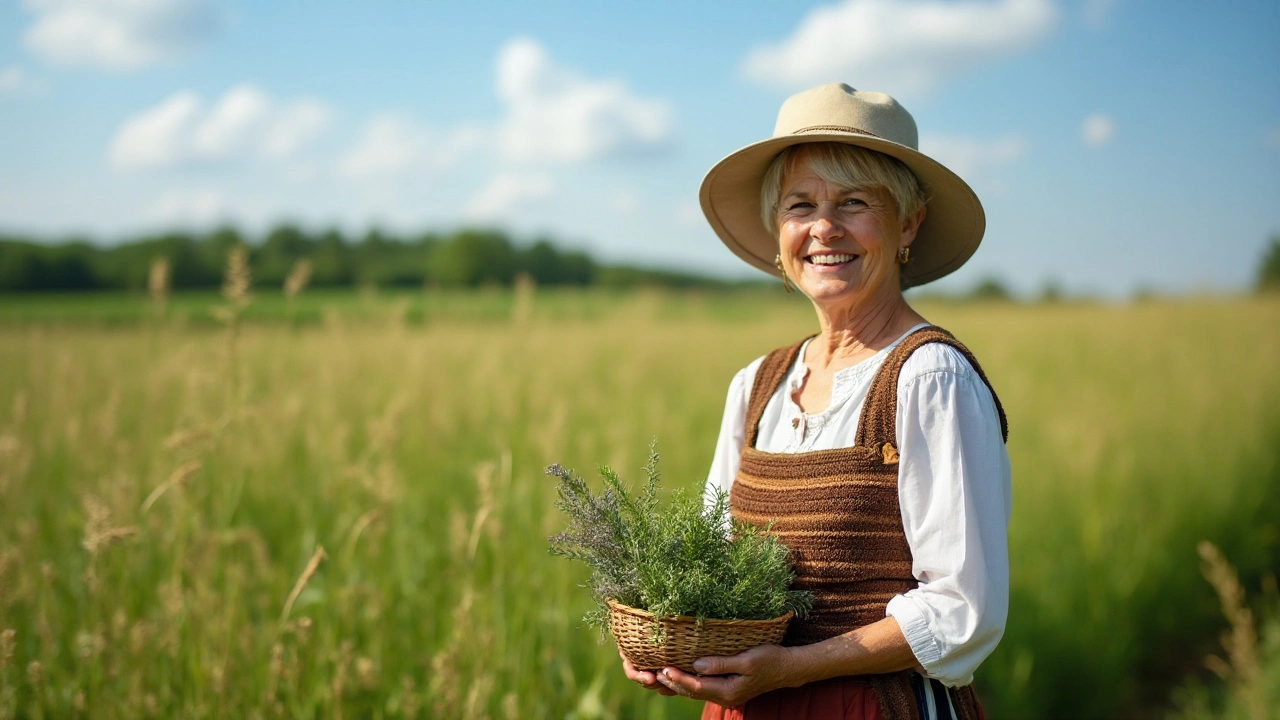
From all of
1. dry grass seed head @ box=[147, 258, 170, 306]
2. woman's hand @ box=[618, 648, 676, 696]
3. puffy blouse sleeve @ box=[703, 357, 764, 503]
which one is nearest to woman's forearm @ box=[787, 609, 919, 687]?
woman's hand @ box=[618, 648, 676, 696]

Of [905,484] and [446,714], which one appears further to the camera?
[446,714]

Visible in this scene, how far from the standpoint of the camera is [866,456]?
66.1 inches

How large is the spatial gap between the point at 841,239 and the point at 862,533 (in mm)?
632

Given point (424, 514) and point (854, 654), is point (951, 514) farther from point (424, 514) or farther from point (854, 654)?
point (424, 514)

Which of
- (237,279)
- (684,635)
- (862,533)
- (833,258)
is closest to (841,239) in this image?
(833,258)

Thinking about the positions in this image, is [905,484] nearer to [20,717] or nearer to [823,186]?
[823,186]

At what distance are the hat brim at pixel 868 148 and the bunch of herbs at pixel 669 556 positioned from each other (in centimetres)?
80

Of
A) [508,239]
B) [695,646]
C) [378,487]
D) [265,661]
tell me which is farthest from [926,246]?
[508,239]

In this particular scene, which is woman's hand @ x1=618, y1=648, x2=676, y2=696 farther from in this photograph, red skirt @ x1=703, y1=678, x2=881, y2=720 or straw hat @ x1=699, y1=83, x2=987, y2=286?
straw hat @ x1=699, y1=83, x2=987, y2=286

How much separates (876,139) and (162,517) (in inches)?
128

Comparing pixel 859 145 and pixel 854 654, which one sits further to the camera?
pixel 859 145

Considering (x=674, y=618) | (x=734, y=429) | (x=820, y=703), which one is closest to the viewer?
(x=674, y=618)

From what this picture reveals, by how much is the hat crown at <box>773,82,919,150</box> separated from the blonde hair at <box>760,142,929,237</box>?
6 cm

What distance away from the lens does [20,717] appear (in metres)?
2.56
